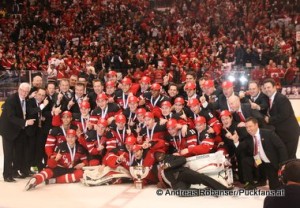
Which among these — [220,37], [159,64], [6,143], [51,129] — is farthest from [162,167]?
[220,37]

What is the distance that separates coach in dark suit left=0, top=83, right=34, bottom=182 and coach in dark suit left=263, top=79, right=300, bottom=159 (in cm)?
335

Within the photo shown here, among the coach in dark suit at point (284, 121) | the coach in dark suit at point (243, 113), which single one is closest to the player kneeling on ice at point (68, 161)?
the coach in dark suit at point (243, 113)

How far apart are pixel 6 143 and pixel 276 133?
3.80m

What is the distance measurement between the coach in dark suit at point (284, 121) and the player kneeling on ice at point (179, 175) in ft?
3.59

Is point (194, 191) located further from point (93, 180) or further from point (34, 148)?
point (34, 148)

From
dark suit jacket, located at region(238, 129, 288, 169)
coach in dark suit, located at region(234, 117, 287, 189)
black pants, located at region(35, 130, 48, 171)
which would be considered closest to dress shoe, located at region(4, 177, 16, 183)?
black pants, located at region(35, 130, 48, 171)

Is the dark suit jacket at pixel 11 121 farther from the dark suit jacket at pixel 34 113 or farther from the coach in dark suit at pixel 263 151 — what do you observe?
the coach in dark suit at pixel 263 151

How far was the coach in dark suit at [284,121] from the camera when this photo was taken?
249 inches

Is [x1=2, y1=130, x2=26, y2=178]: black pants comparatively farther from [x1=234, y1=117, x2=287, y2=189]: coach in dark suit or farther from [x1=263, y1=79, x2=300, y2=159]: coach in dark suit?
[x1=263, y1=79, x2=300, y2=159]: coach in dark suit

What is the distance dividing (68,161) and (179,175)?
172 cm

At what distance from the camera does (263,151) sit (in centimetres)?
595

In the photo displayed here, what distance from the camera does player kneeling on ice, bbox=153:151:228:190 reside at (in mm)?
5980

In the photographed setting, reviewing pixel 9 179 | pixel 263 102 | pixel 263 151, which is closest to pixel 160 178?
pixel 263 151

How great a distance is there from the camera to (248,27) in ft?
63.9
